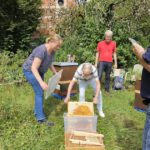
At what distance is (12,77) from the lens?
31.2 feet

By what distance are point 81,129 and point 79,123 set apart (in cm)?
11

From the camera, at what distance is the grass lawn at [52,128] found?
572cm

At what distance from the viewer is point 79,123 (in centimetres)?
570

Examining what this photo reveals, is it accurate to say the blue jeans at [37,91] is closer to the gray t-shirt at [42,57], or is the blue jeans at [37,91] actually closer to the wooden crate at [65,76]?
the gray t-shirt at [42,57]

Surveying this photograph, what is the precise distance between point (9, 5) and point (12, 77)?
4.01m

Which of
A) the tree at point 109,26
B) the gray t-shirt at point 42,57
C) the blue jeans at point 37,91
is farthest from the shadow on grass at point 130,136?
the tree at point 109,26

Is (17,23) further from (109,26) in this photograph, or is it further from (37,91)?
(37,91)

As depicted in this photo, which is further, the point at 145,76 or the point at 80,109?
the point at 80,109

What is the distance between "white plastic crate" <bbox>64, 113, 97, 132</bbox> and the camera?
565 centimetres

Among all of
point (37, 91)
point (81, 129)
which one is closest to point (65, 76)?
point (37, 91)

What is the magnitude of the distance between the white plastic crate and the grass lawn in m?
0.30

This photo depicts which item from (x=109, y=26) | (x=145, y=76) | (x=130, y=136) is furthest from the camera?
(x=109, y=26)

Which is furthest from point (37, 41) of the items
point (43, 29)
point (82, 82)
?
point (82, 82)

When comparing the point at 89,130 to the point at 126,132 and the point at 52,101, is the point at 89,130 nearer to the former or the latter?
the point at 126,132
